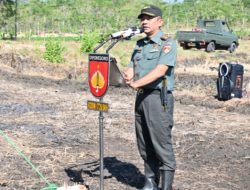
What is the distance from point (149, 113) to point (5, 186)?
161 cm

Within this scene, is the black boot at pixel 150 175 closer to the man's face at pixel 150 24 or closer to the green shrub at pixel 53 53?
the man's face at pixel 150 24

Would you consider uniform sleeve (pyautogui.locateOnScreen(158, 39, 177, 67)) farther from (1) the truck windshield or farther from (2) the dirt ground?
(1) the truck windshield

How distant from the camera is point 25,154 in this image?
237 inches

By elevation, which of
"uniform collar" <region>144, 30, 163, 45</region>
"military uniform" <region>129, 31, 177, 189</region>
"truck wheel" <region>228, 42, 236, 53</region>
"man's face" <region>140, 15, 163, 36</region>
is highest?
"man's face" <region>140, 15, 163, 36</region>

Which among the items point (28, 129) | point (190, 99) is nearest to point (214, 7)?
point (190, 99)

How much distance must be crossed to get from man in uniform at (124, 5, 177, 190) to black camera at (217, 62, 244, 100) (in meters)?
6.76

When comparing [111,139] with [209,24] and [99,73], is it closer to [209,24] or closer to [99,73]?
A: [99,73]

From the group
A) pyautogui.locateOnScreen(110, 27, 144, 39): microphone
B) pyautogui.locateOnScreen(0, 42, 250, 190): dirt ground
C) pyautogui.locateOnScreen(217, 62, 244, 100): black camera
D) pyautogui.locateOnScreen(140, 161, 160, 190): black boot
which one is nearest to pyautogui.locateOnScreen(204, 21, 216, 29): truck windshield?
pyautogui.locateOnScreen(0, 42, 250, 190): dirt ground

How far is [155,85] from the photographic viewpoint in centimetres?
435

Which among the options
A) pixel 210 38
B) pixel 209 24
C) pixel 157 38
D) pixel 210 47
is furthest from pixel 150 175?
pixel 209 24

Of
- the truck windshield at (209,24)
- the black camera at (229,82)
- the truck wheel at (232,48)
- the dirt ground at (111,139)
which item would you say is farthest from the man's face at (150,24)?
the truck windshield at (209,24)

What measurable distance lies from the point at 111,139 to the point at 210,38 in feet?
58.9

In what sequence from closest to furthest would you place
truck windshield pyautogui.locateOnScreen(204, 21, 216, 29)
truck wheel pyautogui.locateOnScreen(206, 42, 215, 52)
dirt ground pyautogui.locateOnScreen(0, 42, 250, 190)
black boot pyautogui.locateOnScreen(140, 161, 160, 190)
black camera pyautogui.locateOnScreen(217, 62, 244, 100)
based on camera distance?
black boot pyautogui.locateOnScreen(140, 161, 160, 190)
dirt ground pyautogui.locateOnScreen(0, 42, 250, 190)
black camera pyautogui.locateOnScreen(217, 62, 244, 100)
truck wheel pyautogui.locateOnScreen(206, 42, 215, 52)
truck windshield pyautogui.locateOnScreen(204, 21, 216, 29)

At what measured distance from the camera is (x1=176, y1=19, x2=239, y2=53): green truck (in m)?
24.1
